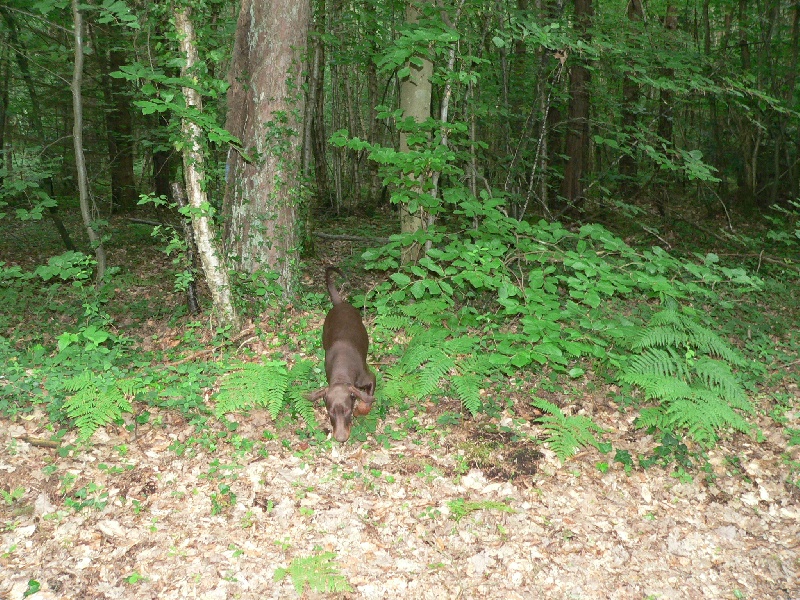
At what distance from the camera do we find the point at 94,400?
14.9ft

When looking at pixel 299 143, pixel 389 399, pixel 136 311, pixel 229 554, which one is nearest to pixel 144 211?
pixel 136 311

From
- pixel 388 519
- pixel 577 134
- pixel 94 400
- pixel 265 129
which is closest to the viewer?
pixel 388 519

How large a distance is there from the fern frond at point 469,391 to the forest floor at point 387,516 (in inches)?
13.5

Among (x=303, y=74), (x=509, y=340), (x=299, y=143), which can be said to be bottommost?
(x=509, y=340)

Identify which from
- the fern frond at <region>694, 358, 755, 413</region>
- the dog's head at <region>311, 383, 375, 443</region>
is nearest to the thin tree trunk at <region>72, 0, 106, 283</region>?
the dog's head at <region>311, 383, 375, 443</region>

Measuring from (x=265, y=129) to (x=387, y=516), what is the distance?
4635 mm

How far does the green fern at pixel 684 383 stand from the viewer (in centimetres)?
458

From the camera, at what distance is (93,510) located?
397 cm

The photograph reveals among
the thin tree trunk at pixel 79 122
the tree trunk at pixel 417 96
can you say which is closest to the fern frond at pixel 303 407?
the tree trunk at pixel 417 96

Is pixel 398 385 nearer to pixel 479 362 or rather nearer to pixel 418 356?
pixel 418 356

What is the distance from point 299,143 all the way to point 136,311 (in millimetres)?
3543

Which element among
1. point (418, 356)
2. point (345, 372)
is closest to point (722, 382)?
point (418, 356)

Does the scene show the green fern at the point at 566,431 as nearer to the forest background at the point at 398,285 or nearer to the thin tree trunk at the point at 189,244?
the forest background at the point at 398,285

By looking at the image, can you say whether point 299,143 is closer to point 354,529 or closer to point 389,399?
point 389,399
